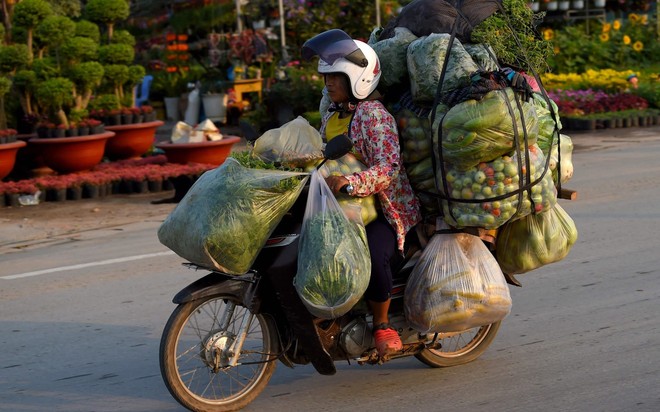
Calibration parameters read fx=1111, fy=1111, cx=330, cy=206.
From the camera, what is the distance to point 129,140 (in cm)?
1473

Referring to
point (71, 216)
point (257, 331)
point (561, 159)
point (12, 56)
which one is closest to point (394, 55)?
point (561, 159)

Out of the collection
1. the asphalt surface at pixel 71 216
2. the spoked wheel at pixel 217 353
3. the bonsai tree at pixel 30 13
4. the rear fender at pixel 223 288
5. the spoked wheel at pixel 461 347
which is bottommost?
the asphalt surface at pixel 71 216

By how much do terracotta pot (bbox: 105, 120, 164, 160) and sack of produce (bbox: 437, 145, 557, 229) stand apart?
9.82 metres

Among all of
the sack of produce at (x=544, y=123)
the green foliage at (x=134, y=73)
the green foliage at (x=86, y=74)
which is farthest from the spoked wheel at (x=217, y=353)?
the green foliage at (x=134, y=73)

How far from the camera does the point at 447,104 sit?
17.3ft

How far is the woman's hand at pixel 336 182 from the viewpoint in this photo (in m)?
5.10

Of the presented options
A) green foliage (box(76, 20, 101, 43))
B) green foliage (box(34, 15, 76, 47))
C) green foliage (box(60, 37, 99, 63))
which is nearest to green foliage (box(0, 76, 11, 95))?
green foliage (box(34, 15, 76, 47))

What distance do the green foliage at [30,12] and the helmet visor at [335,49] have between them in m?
9.06

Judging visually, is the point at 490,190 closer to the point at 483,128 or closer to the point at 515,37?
the point at 483,128

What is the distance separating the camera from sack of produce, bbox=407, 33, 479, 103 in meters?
5.33

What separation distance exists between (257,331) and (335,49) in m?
1.39

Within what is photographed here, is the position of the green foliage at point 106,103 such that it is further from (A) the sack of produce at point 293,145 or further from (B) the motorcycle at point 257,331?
(A) the sack of produce at point 293,145

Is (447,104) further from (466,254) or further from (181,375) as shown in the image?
(181,375)

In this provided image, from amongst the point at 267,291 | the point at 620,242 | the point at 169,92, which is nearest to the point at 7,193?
the point at 620,242
